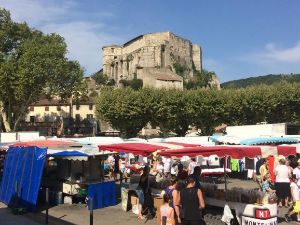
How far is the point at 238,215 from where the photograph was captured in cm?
1168

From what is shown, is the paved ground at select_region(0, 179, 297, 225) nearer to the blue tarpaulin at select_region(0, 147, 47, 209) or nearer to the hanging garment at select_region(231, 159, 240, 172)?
the blue tarpaulin at select_region(0, 147, 47, 209)

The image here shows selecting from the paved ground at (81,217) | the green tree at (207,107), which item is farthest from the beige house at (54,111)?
the paved ground at (81,217)

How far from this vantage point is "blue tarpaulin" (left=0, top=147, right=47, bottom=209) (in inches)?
605

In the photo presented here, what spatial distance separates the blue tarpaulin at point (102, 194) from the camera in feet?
51.3

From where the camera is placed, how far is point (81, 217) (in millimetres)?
14352

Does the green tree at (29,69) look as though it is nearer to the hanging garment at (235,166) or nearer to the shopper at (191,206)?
the hanging garment at (235,166)

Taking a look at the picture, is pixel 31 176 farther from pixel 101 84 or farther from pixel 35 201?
pixel 101 84

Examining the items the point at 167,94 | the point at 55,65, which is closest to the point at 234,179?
the point at 167,94

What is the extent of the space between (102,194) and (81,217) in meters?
1.86

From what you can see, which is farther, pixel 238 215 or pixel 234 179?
pixel 234 179

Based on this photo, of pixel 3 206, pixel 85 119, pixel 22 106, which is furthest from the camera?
pixel 85 119

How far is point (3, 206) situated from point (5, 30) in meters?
38.6

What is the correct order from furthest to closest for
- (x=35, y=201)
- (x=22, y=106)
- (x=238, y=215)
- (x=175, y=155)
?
(x=22, y=106)
(x=35, y=201)
(x=175, y=155)
(x=238, y=215)

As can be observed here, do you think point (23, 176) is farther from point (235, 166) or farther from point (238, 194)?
point (235, 166)
